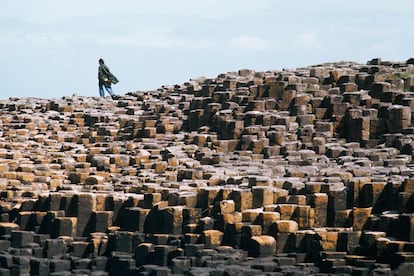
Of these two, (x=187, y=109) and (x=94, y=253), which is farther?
(x=187, y=109)

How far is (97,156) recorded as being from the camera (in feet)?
112

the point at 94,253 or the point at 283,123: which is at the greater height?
the point at 283,123

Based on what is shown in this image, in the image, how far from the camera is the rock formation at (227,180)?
83.0ft

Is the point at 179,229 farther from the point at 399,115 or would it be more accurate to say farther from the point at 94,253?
the point at 399,115

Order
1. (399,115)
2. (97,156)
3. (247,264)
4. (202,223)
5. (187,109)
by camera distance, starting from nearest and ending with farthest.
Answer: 1. (247,264)
2. (202,223)
3. (399,115)
4. (97,156)
5. (187,109)

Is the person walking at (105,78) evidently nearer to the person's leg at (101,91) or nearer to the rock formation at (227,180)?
the person's leg at (101,91)

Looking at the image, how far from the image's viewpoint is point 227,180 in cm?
2881

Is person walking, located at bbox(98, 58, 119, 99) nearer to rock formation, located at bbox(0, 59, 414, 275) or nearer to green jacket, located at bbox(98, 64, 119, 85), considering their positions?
green jacket, located at bbox(98, 64, 119, 85)

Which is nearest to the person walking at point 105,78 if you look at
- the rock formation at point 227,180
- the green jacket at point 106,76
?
the green jacket at point 106,76

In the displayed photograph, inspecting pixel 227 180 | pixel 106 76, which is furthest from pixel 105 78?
pixel 227 180

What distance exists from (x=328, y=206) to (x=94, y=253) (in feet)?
17.5

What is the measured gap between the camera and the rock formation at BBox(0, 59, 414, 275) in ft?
83.0

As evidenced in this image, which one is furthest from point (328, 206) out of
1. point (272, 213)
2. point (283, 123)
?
point (283, 123)

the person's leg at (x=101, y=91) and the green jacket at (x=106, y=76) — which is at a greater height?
the green jacket at (x=106, y=76)
